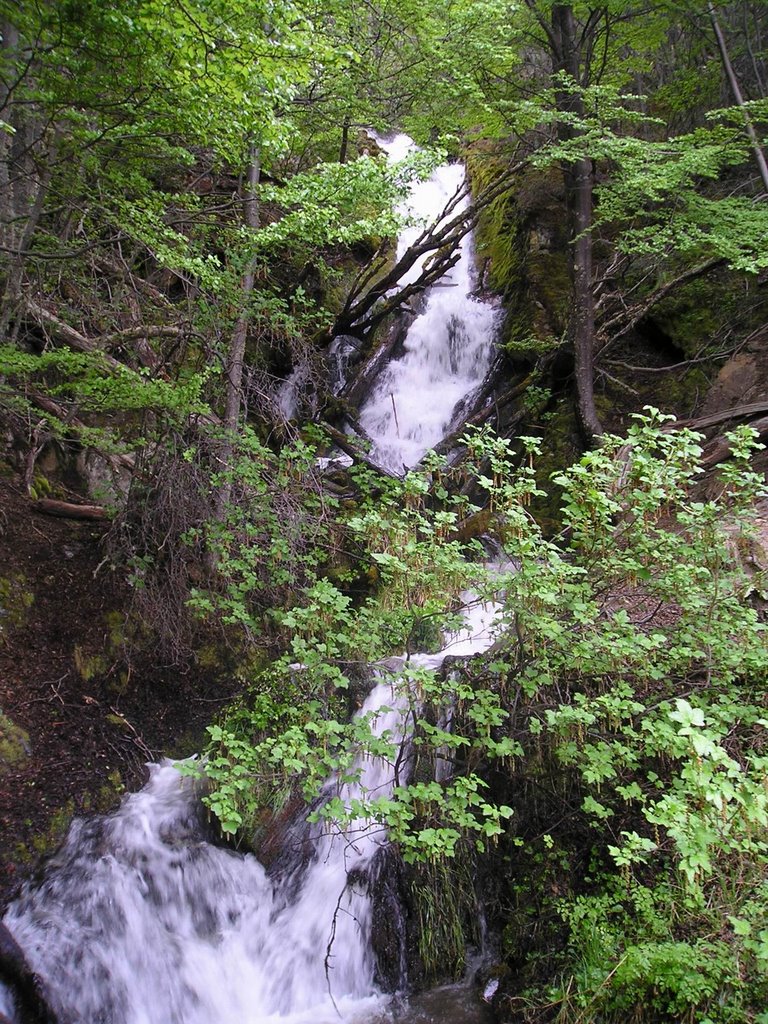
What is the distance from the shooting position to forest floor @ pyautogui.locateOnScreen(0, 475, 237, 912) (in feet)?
15.2

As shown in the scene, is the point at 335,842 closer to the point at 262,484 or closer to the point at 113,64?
the point at 262,484

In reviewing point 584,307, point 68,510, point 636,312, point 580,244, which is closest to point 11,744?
point 68,510

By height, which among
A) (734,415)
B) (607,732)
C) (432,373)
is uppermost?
(432,373)

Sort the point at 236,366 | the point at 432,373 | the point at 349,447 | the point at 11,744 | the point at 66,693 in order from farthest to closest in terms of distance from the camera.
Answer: the point at 432,373, the point at 349,447, the point at 236,366, the point at 66,693, the point at 11,744

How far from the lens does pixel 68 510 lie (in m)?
6.73

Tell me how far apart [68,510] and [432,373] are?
699cm

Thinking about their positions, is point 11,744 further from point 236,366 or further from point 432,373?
point 432,373

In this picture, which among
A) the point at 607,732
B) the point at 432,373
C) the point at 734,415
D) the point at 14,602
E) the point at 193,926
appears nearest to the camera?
the point at 607,732

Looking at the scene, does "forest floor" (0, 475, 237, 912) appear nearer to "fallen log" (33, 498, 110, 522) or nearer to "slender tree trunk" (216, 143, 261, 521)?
"fallen log" (33, 498, 110, 522)

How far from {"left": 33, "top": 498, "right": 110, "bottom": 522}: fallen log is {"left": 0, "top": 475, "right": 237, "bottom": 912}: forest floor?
0.10 metres

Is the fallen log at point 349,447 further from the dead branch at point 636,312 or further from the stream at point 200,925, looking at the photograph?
the stream at point 200,925

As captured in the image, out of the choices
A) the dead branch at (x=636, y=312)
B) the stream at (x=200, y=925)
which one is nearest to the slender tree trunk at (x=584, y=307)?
the dead branch at (x=636, y=312)

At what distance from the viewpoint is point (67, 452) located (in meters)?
7.27

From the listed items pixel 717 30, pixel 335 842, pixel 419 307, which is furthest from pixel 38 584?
pixel 717 30
